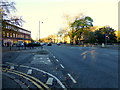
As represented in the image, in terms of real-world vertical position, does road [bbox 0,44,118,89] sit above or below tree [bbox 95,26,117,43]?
below

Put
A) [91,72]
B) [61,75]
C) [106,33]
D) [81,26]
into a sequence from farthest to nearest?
1. [106,33]
2. [81,26]
3. [91,72]
4. [61,75]

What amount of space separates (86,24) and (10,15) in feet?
141

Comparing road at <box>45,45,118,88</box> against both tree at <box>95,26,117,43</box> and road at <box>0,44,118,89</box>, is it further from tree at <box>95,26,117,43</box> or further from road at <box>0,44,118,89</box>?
tree at <box>95,26,117,43</box>

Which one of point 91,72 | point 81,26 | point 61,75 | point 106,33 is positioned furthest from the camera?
point 106,33

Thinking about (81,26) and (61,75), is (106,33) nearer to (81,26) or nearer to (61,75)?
(81,26)

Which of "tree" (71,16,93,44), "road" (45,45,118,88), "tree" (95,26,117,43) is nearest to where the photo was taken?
"road" (45,45,118,88)

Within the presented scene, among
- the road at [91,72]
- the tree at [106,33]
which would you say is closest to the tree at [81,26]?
the tree at [106,33]

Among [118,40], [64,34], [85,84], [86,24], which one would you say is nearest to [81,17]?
[86,24]

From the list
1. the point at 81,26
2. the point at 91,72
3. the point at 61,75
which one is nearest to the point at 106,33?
the point at 81,26

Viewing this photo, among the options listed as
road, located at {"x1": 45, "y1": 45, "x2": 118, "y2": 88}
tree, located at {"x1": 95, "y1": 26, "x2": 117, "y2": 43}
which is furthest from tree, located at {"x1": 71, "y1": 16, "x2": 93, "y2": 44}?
road, located at {"x1": 45, "y1": 45, "x2": 118, "y2": 88}

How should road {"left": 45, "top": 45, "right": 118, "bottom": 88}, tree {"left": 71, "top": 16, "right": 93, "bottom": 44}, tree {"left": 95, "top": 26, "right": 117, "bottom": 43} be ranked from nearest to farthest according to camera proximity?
1. road {"left": 45, "top": 45, "right": 118, "bottom": 88}
2. tree {"left": 71, "top": 16, "right": 93, "bottom": 44}
3. tree {"left": 95, "top": 26, "right": 117, "bottom": 43}

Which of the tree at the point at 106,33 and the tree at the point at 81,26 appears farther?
the tree at the point at 106,33

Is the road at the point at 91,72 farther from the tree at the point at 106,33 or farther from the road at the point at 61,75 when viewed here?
the tree at the point at 106,33

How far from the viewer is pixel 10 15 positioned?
21375 millimetres
